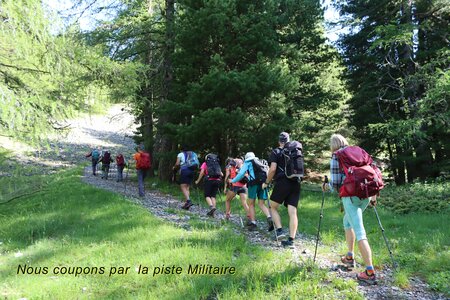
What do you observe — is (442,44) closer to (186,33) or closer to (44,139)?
(186,33)

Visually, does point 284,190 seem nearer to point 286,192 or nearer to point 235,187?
point 286,192

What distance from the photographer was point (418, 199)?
12328 mm

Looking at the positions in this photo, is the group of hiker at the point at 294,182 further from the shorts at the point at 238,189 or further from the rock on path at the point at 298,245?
the rock on path at the point at 298,245

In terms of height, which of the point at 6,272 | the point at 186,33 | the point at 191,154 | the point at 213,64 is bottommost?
the point at 6,272

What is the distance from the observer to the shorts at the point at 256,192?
27.0ft

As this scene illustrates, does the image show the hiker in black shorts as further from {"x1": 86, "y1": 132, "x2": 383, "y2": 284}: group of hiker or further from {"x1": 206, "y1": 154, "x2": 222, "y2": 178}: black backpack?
{"x1": 206, "y1": 154, "x2": 222, "y2": 178}: black backpack

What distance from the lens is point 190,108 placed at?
43.7ft

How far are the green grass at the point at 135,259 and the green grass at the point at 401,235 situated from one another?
151 cm

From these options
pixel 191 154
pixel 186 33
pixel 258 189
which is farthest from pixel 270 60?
pixel 258 189

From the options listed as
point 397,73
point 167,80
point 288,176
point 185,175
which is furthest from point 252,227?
point 397,73

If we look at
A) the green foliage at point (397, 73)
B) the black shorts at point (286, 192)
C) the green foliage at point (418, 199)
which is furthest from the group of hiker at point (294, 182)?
the green foliage at point (397, 73)

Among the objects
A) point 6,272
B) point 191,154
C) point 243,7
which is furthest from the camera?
point 243,7

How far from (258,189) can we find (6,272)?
532 centimetres

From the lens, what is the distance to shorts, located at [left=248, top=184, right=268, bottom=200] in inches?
324
